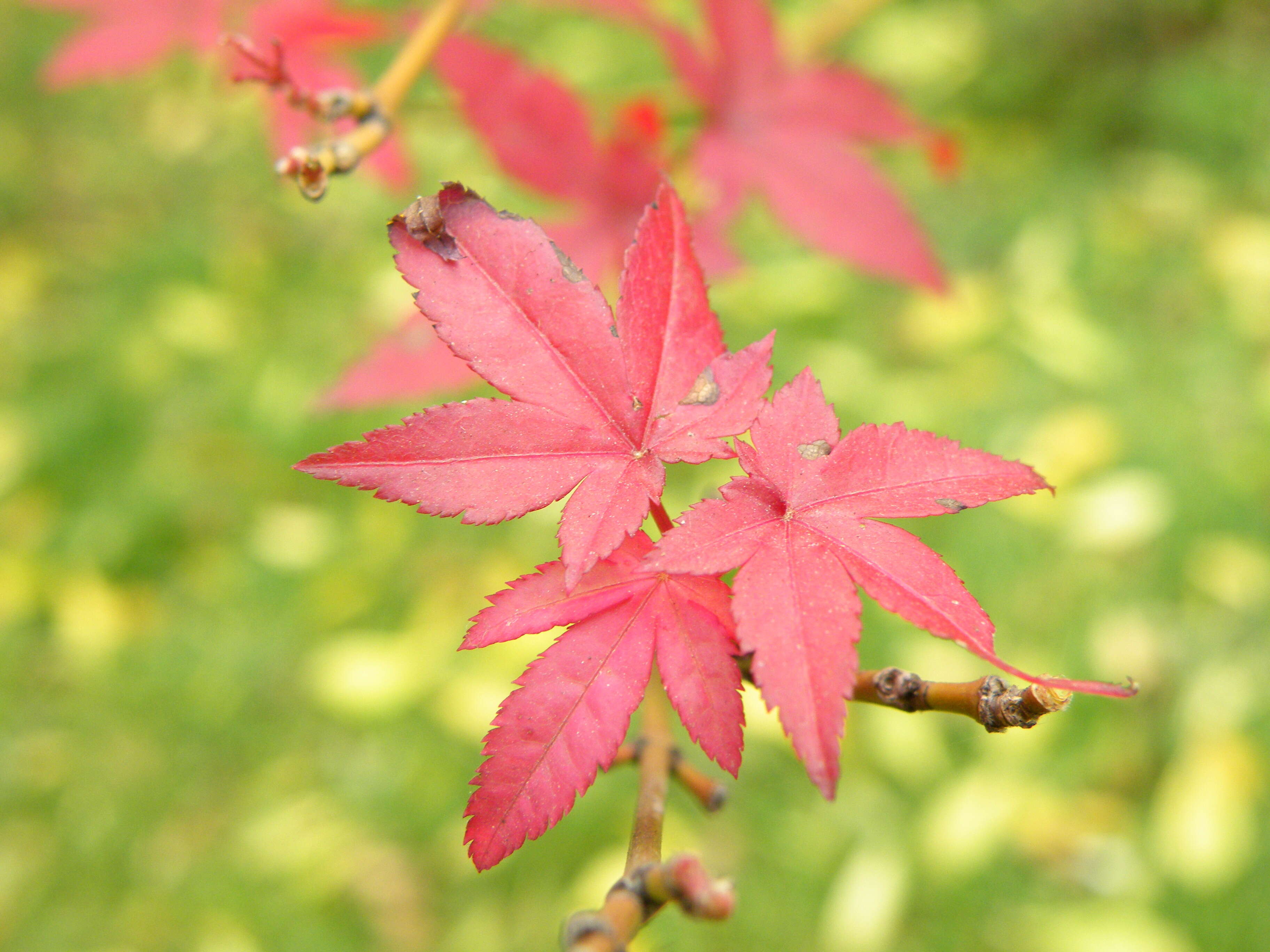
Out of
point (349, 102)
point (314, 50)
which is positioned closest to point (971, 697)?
point (349, 102)

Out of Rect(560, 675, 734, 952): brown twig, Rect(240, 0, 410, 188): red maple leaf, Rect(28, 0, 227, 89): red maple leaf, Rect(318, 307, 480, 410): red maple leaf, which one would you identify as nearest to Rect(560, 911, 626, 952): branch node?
Rect(560, 675, 734, 952): brown twig

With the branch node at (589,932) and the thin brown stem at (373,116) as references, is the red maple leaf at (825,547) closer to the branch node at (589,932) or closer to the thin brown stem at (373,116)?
the branch node at (589,932)

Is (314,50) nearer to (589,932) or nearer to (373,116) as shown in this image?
(373,116)

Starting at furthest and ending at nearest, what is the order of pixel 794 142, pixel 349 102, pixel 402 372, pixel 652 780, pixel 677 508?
pixel 677 508 < pixel 794 142 < pixel 402 372 < pixel 349 102 < pixel 652 780

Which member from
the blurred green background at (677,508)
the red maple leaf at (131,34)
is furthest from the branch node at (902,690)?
the red maple leaf at (131,34)

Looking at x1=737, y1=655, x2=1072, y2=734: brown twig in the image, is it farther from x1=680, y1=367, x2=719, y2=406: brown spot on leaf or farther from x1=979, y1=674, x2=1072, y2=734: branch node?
x1=680, y1=367, x2=719, y2=406: brown spot on leaf

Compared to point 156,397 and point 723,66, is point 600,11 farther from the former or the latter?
point 156,397
